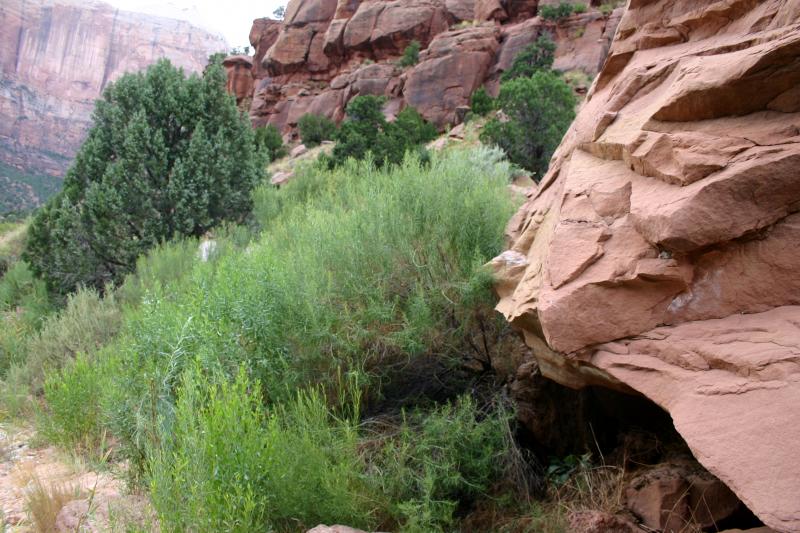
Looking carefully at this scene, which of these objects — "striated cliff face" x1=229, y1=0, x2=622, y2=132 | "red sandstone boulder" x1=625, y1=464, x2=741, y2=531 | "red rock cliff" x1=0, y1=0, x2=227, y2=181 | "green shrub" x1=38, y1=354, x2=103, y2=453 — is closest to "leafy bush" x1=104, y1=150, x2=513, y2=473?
"green shrub" x1=38, y1=354, x2=103, y2=453

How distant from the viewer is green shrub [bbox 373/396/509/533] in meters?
3.03

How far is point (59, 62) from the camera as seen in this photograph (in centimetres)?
8600

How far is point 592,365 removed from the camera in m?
2.77

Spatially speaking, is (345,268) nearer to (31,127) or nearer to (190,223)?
(190,223)

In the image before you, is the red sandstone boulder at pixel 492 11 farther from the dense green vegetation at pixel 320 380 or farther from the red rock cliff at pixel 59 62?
the red rock cliff at pixel 59 62

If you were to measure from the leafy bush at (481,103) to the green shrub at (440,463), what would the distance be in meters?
19.5

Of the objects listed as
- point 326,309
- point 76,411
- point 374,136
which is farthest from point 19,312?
point 374,136

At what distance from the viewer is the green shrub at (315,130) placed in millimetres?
25969

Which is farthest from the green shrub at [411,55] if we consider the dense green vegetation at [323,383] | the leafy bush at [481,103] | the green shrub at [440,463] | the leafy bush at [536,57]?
the green shrub at [440,463]

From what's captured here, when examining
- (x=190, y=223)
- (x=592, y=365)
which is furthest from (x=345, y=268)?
(x=190, y=223)

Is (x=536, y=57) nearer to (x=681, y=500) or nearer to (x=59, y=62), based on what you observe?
(x=681, y=500)

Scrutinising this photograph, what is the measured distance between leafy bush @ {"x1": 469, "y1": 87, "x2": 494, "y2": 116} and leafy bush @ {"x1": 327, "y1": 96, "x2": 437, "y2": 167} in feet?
9.40

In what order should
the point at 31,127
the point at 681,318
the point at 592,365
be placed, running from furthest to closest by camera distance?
the point at 31,127 < the point at 592,365 < the point at 681,318

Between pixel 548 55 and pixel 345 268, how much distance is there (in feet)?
71.5
